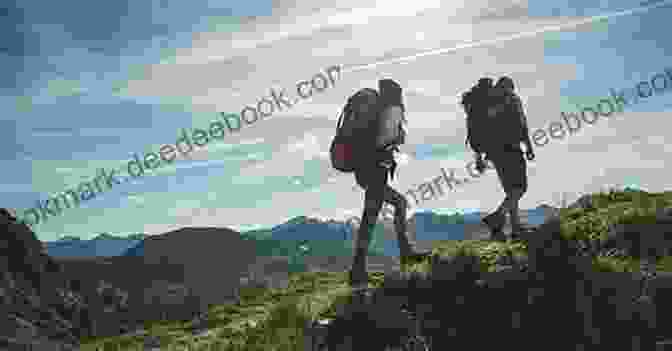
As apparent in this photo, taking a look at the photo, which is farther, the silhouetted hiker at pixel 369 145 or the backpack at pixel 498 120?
the backpack at pixel 498 120

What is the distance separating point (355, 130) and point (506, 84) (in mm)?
3319

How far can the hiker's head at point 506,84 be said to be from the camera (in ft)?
31.8

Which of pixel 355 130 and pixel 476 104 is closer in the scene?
pixel 355 130

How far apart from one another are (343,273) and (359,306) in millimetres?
3835

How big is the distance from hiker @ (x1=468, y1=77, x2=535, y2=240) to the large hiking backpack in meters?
2.53

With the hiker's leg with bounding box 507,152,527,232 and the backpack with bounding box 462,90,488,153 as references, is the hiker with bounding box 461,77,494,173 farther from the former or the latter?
the hiker's leg with bounding box 507,152,527,232

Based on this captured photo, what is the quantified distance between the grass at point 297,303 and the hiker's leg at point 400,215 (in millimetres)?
632

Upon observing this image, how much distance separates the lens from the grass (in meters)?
5.80

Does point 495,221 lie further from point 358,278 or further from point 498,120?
point 358,278

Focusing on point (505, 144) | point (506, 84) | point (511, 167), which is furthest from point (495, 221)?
point (506, 84)

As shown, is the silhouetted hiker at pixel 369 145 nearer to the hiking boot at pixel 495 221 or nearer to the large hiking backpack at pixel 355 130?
the large hiking backpack at pixel 355 130

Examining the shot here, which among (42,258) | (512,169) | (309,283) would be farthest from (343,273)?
(42,258)

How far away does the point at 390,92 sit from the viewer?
8.42 meters

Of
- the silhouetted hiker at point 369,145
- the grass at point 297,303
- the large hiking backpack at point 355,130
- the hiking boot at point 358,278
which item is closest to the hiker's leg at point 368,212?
the silhouetted hiker at point 369,145
